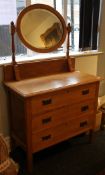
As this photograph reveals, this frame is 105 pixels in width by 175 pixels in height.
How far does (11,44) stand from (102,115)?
134 centimetres

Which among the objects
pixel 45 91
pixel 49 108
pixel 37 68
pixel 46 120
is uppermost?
pixel 37 68

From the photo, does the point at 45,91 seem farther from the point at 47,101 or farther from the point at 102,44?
the point at 102,44

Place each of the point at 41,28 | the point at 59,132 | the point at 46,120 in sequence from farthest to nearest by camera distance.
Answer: the point at 41,28 → the point at 59,132 → the point at 46,120

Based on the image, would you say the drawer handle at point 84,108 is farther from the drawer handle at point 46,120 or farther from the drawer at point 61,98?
the drawer handle at point 46,120

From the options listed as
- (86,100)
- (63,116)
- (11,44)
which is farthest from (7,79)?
(86,100)

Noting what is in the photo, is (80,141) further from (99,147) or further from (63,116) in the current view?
(63,116)

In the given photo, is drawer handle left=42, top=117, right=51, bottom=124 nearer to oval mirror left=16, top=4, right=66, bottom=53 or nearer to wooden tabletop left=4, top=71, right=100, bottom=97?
wooden tabletop left=4, top=71, right=100, bottom=97

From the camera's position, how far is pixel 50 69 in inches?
87.9

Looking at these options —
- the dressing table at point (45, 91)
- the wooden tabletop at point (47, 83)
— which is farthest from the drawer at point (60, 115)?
the wooden tabletop at point (47, 83)

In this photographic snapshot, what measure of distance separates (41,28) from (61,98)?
738 millimetres

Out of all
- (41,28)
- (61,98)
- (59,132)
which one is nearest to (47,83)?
(61,98)

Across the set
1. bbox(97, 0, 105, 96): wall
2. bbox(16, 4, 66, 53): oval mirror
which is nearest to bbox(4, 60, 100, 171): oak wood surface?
bbox(16, 4, 66, 53): oval mirror

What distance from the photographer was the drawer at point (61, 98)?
5.84 ft

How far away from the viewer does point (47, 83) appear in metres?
1.95
